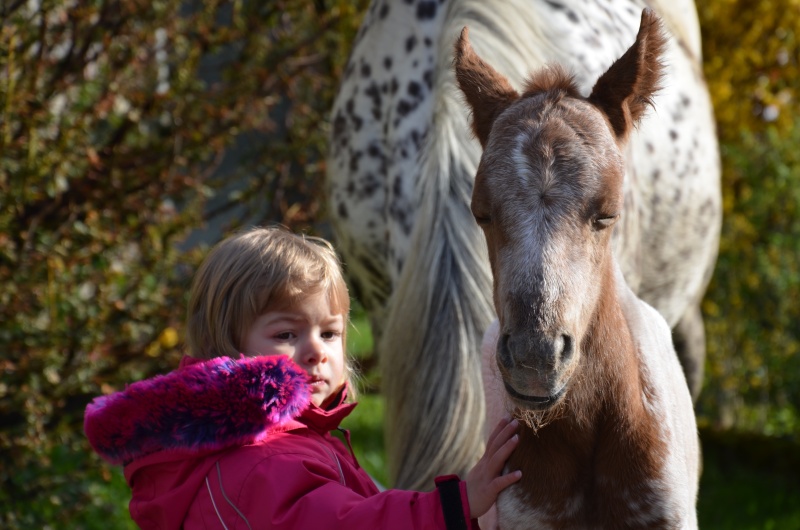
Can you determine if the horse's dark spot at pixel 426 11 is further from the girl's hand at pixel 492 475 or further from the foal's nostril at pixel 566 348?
the foal's nostril at pixel 566 348

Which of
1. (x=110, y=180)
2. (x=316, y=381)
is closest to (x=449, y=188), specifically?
(x=316, y=381)

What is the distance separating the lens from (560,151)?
1.70 metres

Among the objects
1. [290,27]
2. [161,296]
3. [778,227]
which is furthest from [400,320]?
[778,227]

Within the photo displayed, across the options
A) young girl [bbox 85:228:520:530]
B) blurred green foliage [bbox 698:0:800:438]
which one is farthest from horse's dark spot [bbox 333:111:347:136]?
blurred green foliage [bbox 698:0:800:438]

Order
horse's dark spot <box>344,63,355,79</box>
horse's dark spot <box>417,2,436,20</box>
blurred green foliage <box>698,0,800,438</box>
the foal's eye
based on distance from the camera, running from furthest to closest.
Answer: blurred green foliage <box>698,0,800,438</box> → horse's dark spot <box>344,63,355,79</box> → horse's dark spot <box>417,2,436,20</box> → the foal's eye

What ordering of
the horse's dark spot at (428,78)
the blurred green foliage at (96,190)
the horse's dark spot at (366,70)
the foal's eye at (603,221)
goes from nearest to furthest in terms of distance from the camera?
1. the foal's eye at (603,221)
2. the blurred green foliage at (96,190)
3. the horse's dark spot at (428,78)
4. the horse's dark spot at (366,70)

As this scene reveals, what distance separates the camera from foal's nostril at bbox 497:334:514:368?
1.63 metres

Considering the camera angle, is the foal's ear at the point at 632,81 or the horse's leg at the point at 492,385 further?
the horse's leg at the point at 492,385

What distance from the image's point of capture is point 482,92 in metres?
1.94

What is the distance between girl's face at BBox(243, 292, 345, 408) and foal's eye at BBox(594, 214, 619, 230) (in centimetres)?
60

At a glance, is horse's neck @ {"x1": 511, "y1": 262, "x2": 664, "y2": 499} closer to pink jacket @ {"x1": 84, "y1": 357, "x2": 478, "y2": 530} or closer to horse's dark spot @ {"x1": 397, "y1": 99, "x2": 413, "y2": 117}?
pink jacket @ {"x1": 84, "y1": 357, "x2": 478, "y2": 530}

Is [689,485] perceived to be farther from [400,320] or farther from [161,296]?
[161,296]

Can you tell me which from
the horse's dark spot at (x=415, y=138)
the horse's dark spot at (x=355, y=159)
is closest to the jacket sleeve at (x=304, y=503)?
the horse's dark spot at (x=415, y=138)

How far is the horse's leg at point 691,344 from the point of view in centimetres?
457
